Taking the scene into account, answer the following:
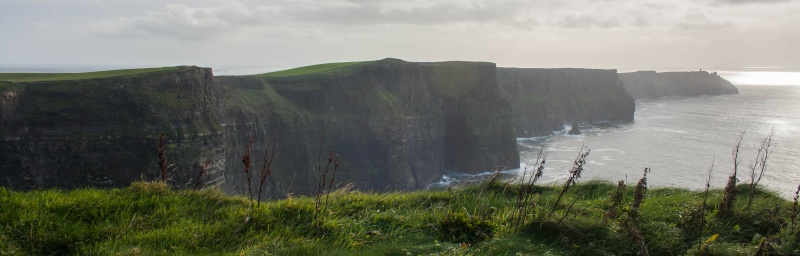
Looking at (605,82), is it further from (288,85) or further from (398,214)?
(398,214)

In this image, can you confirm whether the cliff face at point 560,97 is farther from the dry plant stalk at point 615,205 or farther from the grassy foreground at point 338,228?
the grassy foreground at point 338,228

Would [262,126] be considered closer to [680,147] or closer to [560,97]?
[680,147]

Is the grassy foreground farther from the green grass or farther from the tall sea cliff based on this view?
the green grass

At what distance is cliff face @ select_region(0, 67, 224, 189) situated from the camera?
38125mm

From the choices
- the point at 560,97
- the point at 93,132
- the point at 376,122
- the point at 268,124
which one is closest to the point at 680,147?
the point at 376,122

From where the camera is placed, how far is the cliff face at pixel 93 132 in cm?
3812

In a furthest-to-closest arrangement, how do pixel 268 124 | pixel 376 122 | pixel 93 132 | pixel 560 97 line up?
pixel 560 97 < pixel 376 122 < pixel 268 124 < pixel 93 132

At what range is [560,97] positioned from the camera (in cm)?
14000

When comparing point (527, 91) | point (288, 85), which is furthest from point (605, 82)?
point (288, 85)

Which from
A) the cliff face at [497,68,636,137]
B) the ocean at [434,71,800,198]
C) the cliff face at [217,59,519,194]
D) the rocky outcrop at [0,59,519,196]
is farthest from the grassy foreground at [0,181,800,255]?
the cliff face at [497,68,636,137]

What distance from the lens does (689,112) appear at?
149 meters

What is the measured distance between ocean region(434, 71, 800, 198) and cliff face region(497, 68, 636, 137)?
4585 millimetres

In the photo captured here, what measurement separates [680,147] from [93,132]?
3365 inches

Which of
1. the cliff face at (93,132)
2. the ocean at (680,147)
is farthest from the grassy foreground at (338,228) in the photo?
the cliff face at (93,132)
